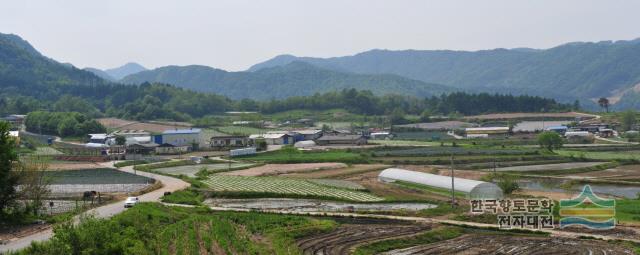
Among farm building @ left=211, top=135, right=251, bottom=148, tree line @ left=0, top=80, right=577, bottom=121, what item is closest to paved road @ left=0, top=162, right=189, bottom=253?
farm building @ left=211, top=135, right=251, bottom=148

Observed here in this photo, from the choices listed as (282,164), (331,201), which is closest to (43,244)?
(331,201)

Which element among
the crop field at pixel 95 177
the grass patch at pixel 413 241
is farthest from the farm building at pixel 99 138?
the grass patch at pixel 413 241

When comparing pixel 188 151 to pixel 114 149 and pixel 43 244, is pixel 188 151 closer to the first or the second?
pixel 114 149

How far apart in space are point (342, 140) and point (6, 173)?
50659 millimetres

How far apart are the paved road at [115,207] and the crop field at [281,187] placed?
2.23 m

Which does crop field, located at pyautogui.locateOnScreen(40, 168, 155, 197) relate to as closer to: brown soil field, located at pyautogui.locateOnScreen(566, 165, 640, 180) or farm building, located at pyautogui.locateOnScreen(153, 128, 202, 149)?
farm building, located at pyautogui.locateOnScreen(153, 128, 202, 149)

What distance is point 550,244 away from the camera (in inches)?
906

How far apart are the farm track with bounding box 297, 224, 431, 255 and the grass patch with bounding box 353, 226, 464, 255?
48 centimetres

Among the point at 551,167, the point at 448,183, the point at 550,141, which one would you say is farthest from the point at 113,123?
the point at 448,183

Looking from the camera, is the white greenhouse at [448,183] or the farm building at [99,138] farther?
the farm building at [99,138]

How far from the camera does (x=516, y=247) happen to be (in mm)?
22469

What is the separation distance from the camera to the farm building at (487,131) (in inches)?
3322

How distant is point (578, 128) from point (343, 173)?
157 feet

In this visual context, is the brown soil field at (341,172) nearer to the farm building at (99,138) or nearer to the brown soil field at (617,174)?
the brown soil field at (617,174)
